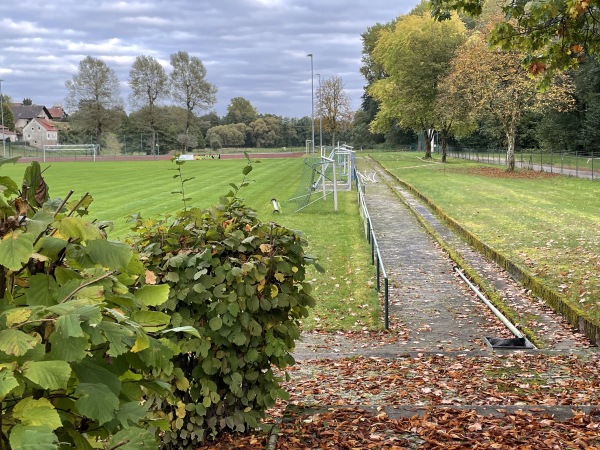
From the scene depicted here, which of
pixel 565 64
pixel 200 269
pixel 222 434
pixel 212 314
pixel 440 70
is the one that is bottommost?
pixel 222 434

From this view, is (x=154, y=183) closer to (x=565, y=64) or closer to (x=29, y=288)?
(x=565, y=64)

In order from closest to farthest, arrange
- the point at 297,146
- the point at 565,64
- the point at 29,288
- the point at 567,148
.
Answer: the point at 29,288 → the point at 565,64 → the point at 567,148 → the point at 297,146

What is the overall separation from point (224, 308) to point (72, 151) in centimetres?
9525

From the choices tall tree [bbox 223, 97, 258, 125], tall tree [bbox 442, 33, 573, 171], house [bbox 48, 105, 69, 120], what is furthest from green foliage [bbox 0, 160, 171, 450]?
house [bbox 48, 105, 69, 120]

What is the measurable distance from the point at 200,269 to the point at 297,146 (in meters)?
115

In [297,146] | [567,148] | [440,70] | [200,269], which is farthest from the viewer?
[297,146]

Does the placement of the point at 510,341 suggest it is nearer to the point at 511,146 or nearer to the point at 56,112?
the point at 511,146

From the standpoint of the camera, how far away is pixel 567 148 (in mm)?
59625

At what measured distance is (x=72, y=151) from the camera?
93.9 metres

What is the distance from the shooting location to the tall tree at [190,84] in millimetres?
107250

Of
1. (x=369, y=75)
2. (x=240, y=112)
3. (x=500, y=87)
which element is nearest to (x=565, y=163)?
(x=500, y=87)

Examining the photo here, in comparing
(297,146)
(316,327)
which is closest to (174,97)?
(297,146)

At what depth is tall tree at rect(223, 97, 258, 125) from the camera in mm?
125438

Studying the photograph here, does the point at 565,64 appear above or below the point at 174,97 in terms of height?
below
